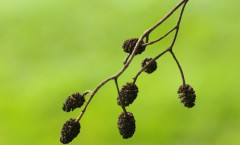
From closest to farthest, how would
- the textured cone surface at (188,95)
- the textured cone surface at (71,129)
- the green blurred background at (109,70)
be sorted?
the textured cone surface at (71,129) < the textured cone surface at (188,95) < the green blurred background at (109,70)

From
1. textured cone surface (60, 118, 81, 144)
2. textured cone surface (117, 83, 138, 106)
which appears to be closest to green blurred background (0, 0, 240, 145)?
textured cone surface (117, 83, 138, 106)

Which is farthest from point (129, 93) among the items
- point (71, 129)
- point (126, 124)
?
point (71, 129)

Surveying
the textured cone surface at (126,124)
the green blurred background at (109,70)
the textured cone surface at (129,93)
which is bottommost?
the textured cone surface at (126,124)

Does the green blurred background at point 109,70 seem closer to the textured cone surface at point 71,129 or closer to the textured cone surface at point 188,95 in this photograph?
the textured cone surface at point 188,95

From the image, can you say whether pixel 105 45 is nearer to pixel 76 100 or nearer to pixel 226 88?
pixel 226 88

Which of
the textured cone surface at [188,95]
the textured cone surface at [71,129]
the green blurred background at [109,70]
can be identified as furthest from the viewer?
the green blurred background at [109,70]

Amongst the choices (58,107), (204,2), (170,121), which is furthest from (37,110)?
(204,2)

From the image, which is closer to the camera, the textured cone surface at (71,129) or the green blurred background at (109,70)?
the textured cone surface at (71,129)

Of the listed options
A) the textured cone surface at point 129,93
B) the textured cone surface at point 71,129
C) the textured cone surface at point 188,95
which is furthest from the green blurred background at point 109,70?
the textured cone surface at point 71,129

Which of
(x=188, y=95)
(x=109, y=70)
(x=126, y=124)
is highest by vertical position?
(x=109, y=70)

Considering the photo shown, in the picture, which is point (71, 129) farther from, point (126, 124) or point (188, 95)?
point (188, 95)
